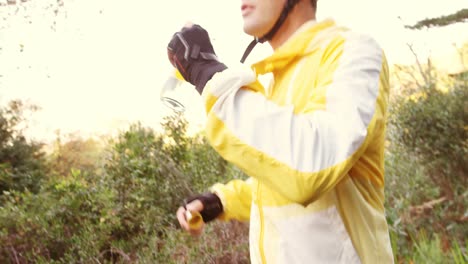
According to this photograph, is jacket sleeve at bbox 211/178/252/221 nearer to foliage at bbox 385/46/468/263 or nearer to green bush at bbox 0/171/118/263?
foliage at bbox 385/46/468/263

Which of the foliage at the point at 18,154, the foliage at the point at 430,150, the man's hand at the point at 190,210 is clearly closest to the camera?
the man's hand at the point at 190,210

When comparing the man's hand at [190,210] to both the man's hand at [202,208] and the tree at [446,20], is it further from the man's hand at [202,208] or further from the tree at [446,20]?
the tree at [446,20]

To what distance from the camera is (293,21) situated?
1.63m

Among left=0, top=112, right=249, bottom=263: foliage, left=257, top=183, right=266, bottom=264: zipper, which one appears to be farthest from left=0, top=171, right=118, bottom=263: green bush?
left=257, top=183, right=266, bottom=264: zipper

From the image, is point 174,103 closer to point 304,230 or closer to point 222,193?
point 222,193

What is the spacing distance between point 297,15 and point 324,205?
1.70ft

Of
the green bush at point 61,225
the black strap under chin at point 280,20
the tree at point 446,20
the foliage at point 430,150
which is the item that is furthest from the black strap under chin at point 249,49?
Result: the tree at point 446,20

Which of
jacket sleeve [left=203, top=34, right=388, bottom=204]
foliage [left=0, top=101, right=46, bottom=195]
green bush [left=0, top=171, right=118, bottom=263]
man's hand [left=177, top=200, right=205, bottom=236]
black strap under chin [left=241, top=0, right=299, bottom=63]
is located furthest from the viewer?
foliage [left=0, top=101, right=46, bottom=195]

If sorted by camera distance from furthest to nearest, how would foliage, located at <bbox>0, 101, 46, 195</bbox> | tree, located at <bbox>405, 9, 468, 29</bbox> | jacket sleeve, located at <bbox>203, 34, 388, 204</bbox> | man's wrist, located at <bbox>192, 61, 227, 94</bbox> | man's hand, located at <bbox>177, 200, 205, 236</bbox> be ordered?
foliage, located at <bbox>0, 101, 46, 195</bbox> < tree, located at <bbox>405, 9, 468, 29</bbox> < man's hand, located at <bbox>177, 200, 205, 236</bbox> < man's wrist, located at <bbox>192, 61, 227, 94</bbox> < jacket sleeve, located at <bbox>203, 34, 388, 204</bbox>

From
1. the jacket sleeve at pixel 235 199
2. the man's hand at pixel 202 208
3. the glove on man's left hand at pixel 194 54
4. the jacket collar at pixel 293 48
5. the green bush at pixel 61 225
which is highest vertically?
the glove on man's left hand at pixel 194 54

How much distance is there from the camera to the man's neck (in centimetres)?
163

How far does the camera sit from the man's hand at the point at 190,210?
5.63ft

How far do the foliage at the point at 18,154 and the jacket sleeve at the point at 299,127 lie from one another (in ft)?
31.2

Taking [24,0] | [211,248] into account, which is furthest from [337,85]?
[24,0]
